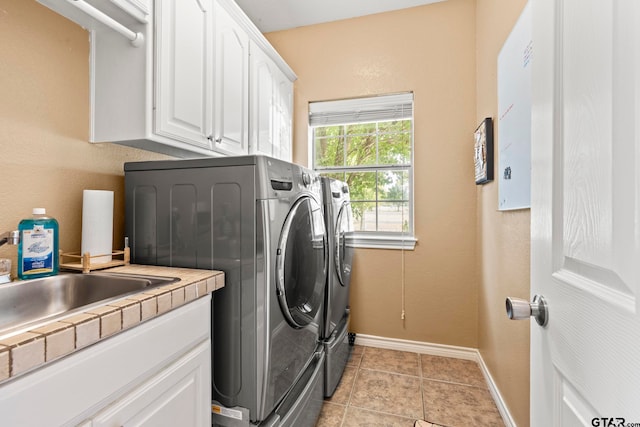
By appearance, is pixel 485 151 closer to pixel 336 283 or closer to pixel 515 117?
pixel 515 117

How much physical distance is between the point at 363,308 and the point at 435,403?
929 millimetres

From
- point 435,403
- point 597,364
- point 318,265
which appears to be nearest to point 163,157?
point 318,265

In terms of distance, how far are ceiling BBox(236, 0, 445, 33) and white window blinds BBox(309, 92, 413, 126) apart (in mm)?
726

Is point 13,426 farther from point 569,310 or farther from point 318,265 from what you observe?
point 318,265

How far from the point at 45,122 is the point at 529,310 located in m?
1.79

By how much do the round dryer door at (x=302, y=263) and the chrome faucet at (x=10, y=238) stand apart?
35.5 inches

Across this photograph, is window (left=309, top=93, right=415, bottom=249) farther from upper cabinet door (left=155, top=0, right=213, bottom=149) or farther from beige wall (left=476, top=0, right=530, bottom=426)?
upper cabinet door (left=155, top=0, right=213, bottom=149)

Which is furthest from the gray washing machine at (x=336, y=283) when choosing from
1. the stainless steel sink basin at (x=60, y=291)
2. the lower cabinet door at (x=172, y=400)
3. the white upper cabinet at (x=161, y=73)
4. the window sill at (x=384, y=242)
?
the stainless steel sink basin at (x=60, y=291)

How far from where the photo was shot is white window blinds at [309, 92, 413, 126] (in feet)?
8.48

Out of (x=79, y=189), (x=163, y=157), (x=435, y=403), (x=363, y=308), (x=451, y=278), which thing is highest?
(x=163, y=157)

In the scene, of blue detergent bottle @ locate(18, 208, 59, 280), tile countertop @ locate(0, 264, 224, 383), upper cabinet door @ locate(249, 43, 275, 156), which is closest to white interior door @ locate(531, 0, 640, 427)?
tile countertop @ locate(0, 264, 224, 383)

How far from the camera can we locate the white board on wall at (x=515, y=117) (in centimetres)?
137

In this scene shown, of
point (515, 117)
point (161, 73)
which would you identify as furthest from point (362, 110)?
point (161, 73)

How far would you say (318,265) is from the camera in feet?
5.41
